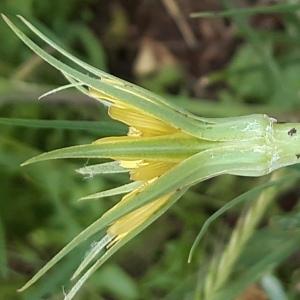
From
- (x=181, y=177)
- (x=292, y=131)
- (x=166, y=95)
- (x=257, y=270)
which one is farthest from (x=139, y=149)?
(x=166, y=95)

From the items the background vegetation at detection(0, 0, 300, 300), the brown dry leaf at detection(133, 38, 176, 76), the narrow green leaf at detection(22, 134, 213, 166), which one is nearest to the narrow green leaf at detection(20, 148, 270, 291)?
the narrow green leaf at detection(22, 134, 213, 166)

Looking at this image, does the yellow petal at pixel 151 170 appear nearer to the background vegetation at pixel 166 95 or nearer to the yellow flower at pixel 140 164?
the yellow flower at pixel 140 164

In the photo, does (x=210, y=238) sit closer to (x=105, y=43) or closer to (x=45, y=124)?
(x=105, y=43)

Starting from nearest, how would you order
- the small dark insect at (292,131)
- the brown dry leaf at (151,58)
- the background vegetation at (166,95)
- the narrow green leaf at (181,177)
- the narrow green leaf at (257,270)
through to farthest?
the narrow green leaf at (181,177) → the small dark insect at (292,131) → the narrow green leaf at (257,270) → the background vegetation at (166,95) → the brown dry leaf at (151,58)

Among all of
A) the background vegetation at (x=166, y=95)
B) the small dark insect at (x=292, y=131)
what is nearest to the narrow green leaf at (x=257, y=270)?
the background vegetation at (x=166, y=95)

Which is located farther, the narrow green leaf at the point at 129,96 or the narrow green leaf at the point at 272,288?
the narrow green leaf at the point at 272,288

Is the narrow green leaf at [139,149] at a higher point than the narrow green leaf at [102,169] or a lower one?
lower

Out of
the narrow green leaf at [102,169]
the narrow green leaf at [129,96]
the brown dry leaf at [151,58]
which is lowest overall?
the narrow green leaf at [102,169]

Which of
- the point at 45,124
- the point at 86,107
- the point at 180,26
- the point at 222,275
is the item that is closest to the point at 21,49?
the point at 86,107
